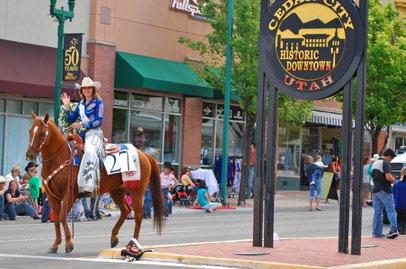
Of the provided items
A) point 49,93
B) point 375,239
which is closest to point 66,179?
point 375,239

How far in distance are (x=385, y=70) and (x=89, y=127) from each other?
2678cm

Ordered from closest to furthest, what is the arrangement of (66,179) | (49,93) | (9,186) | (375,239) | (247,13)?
(66,179), (375,239), (9,186), (49,93), (247,13)

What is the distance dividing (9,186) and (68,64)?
4818mm

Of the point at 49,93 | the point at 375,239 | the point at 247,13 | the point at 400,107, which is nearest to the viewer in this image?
the point at 375,239

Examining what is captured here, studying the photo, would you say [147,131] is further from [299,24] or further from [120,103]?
[299,24]

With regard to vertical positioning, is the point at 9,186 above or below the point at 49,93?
below

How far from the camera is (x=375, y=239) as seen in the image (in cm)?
1962

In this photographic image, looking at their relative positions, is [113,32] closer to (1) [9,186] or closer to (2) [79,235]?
(1) [9,186]

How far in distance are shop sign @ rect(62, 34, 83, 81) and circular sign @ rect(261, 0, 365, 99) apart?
1280 centimetres

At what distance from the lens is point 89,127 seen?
15.5 m

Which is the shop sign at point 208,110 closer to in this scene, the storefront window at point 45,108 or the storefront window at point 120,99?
the storefront window at point 120,99

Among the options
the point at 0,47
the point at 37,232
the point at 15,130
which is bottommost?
the point at 37,232

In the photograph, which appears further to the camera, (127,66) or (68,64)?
(127,66)

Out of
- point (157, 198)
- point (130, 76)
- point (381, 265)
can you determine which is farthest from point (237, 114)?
point (381, 265)
